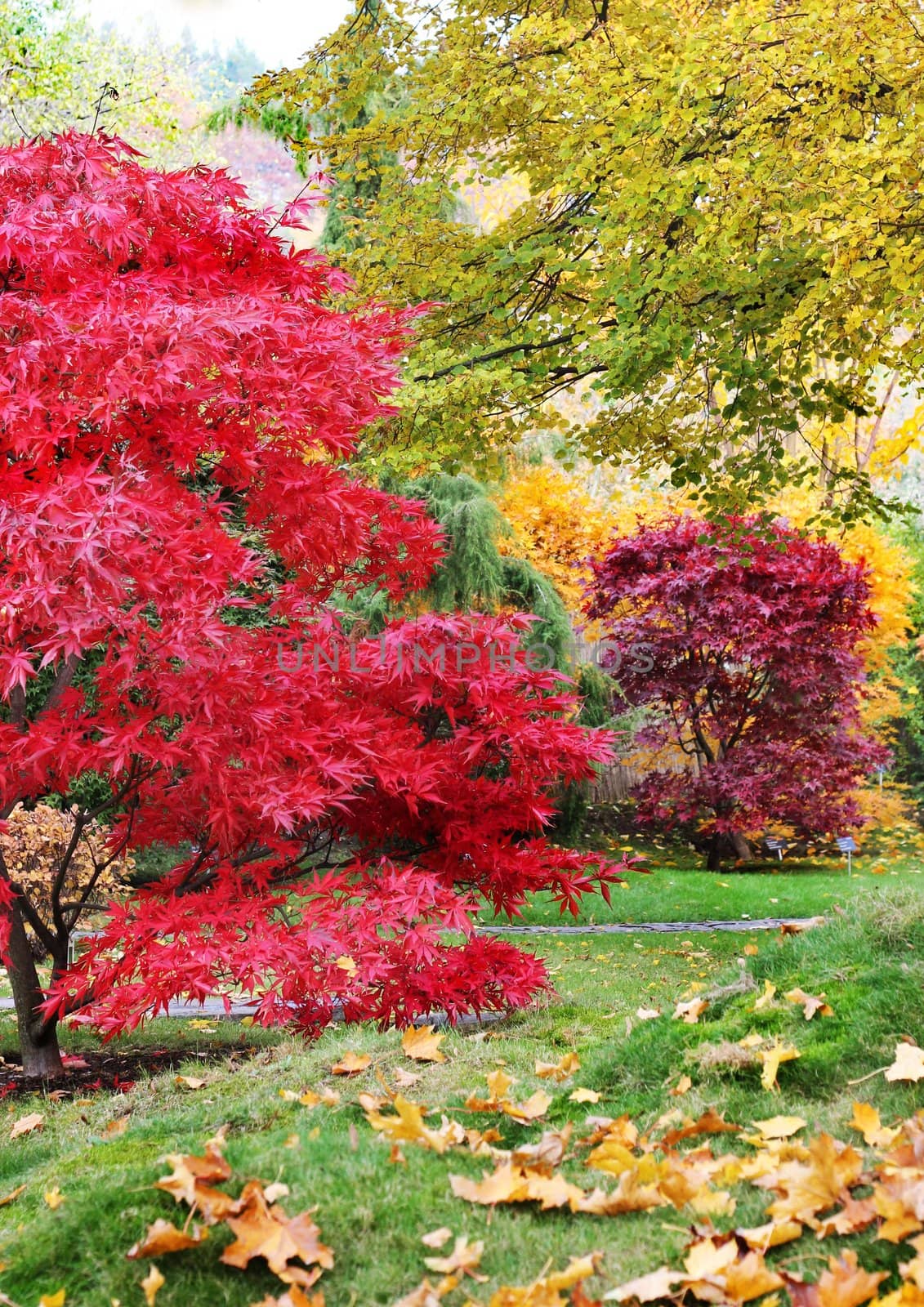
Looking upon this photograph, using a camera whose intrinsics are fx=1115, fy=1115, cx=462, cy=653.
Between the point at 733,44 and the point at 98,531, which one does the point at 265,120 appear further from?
the point at 98,531

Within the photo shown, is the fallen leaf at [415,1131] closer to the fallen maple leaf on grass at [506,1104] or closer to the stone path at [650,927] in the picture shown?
the fallen maple leaf on grass at [506,1104]

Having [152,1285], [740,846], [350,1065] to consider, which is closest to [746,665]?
[740,846]

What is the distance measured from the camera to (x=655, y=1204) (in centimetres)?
213

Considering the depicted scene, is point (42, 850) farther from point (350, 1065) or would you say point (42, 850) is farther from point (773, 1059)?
point (773, 1059)

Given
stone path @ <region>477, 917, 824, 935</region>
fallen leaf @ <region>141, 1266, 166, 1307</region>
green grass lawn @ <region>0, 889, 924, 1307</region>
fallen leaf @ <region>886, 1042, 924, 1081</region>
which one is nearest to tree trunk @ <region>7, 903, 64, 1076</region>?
green grass lawn @ <region>0, 889, 924, 1307</region>

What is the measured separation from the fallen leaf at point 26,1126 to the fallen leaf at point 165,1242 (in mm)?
1688

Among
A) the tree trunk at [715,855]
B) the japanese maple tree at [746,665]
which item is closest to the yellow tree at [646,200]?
Result: the japanese maple tree at [746,665]

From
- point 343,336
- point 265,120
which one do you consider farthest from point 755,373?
point 265,120

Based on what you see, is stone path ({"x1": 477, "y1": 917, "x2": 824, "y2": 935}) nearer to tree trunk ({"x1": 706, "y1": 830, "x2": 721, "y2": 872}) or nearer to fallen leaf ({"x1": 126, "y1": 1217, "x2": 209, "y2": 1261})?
tree trunk ({"x1": 706, "y1": 830, "x2": 721, "y2": 872})

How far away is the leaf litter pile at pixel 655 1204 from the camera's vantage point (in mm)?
1774

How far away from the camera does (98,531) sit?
2975 millimetres

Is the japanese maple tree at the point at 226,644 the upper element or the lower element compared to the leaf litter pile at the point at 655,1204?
upper

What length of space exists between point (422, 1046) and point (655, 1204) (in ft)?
5.20

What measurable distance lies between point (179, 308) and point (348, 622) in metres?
7.56
